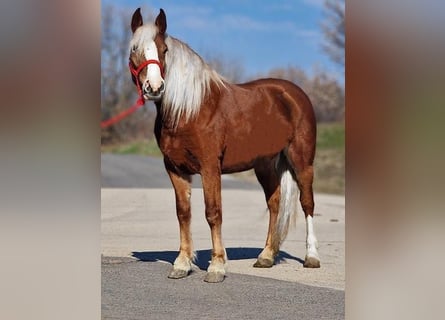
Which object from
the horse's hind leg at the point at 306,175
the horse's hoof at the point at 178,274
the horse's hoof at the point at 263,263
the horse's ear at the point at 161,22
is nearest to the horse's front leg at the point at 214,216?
the horse's hoof at the point at 178,274

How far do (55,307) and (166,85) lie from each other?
3.67ft

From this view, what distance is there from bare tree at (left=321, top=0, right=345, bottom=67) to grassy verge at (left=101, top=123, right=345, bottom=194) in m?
0.51

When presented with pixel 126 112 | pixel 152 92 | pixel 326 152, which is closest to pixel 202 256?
pixel 126 112

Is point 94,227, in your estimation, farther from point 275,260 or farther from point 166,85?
point 275,260

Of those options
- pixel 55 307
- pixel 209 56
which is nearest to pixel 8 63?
pixel 55 307

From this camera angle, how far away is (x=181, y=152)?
3.51 meters

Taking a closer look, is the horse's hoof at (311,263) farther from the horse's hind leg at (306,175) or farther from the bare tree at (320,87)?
the bare tree at (320,87)

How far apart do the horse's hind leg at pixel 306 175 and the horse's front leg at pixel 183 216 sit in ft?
1.89

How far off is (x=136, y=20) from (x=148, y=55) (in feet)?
0.60

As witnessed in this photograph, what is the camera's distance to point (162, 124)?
350cm

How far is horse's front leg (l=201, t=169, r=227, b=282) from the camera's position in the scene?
11.5 feet

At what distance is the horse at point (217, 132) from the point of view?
132 inches

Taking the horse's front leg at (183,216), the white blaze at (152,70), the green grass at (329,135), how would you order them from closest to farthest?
the white blaze at (152,70) → the horse's front leg at (183,216) → the green grass at (329,135)

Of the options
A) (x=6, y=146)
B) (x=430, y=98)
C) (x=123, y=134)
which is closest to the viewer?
(x=6, y=146)
